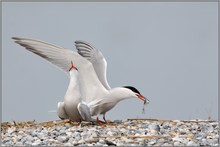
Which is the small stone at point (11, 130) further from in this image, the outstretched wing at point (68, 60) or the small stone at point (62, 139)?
the outstretched wing at point (68, 60)

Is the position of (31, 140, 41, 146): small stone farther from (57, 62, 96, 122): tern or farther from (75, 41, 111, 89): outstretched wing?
(75, 41, 111, 89): outstretched wing

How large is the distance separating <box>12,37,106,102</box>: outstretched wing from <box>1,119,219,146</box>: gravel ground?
0.67 meters

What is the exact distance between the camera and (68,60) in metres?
9.55

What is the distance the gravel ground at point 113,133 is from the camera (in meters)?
7.60

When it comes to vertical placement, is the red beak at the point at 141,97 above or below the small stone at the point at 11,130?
above

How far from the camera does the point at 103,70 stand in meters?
9.86

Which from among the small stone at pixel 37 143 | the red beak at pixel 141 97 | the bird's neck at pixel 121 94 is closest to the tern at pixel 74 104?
the bird's neck at pixel 121 94

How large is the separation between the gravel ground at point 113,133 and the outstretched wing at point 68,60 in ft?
2.20

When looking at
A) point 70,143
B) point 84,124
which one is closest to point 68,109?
point 84,124

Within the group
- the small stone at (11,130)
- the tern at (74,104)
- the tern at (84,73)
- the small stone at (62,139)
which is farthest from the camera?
the tern at (84,73)

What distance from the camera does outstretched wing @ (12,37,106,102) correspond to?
31.2ft

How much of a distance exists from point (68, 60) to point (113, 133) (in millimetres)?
1947

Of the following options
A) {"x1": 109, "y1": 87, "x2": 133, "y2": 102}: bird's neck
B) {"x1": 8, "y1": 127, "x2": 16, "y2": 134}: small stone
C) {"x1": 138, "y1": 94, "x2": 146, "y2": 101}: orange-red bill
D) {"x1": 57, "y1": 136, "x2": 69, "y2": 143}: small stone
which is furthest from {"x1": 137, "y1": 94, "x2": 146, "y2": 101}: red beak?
{"x1": 8, "y1": 127, "x2": 16, "y2": 134}: small stone

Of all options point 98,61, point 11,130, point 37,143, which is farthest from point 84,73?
point 37,143
